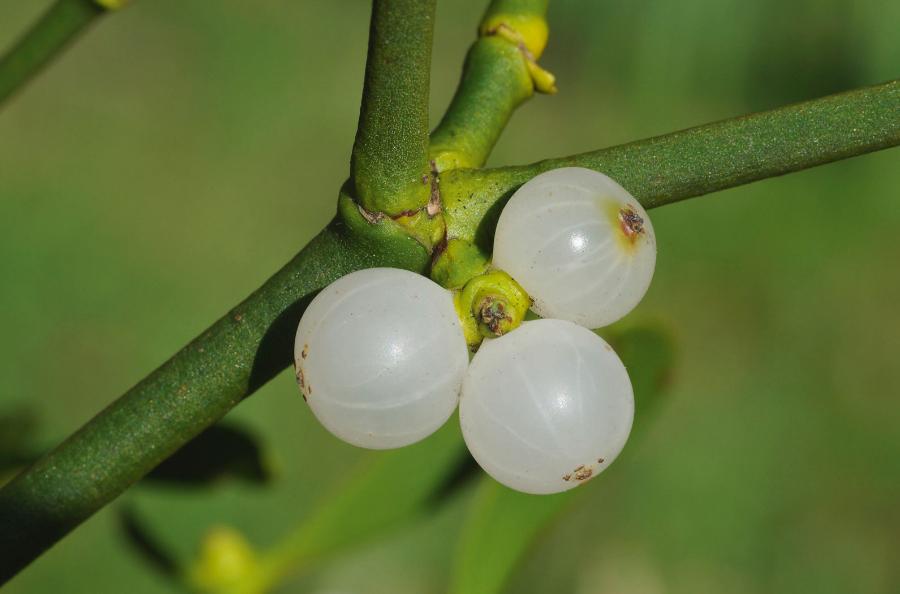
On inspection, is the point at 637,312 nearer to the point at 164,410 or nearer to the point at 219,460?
the point at 219,460

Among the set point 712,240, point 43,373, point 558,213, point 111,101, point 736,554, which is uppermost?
point 558,213

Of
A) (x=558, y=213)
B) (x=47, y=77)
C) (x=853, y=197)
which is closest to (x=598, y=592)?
(x=853, y=197)

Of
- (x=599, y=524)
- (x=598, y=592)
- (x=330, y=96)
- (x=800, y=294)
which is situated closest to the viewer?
(x=598, y=592)

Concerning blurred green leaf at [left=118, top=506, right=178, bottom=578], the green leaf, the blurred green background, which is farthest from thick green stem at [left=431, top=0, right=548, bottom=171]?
the blurred green background

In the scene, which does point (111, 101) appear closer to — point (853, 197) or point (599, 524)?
point (599, 524)

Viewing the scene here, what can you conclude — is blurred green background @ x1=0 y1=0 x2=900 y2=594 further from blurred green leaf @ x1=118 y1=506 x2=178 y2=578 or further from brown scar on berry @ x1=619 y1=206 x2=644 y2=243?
brown scar on berry @ x1=619 y1=206 x2=644 y2=243

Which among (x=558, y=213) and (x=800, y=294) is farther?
(x=800, y=294)

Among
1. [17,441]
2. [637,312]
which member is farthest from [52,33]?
[637,312]

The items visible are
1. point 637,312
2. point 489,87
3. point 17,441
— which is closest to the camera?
point 489,87
